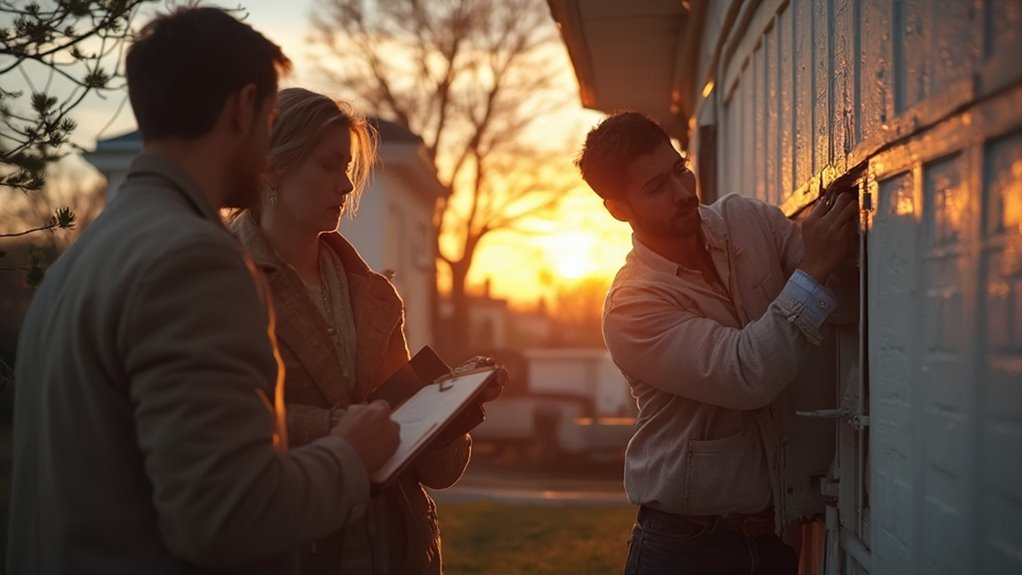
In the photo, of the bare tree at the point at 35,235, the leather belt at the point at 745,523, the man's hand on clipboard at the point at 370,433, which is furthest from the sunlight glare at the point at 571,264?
the man's hand on clipboard at the point at 370,433

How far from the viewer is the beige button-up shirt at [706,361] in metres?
3.11

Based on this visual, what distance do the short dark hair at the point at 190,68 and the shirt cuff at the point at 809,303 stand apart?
147 centimetres

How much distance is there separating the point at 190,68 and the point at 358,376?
3.86 feet

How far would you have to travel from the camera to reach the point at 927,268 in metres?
2.21

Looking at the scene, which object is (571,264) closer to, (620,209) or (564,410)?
(564,410)

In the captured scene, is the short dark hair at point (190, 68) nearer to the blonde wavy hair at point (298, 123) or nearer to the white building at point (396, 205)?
the blonde wavy hair at point (298, 123)

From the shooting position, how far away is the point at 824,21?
3242mm

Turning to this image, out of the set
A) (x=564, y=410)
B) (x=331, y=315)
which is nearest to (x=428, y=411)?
(x=331, y=315)

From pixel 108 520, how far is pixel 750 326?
1.72 meters

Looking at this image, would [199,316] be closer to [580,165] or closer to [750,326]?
[750,326]

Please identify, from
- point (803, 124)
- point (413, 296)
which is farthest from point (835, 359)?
point (413, 296)

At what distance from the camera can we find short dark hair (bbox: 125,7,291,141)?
1963mm

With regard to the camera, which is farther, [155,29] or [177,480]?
[155,29]

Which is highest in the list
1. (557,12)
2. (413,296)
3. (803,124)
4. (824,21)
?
(557,12)
